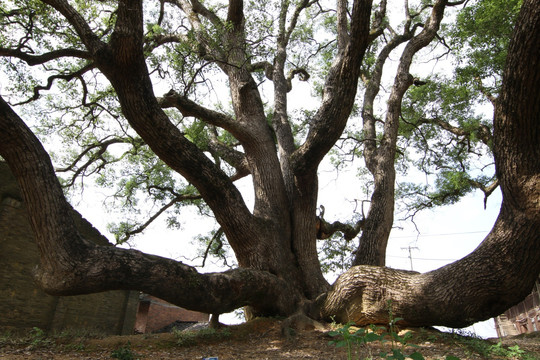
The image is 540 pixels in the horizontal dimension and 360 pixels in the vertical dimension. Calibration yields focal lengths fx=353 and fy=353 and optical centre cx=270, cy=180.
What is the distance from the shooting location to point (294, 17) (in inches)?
371

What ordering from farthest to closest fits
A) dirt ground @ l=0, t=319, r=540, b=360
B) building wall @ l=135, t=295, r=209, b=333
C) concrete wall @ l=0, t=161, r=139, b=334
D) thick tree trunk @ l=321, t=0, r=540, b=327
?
building wall @ l=135, t=295, r=209, b=333 → concrete wall @ l=0, t=161, r=139, b=334 → dirt ground @ l=0, t=319, r=540, b=360 → thick tree trunk @ l=321, t=0, r=540, b=327

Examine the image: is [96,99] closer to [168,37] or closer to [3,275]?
[168,37]

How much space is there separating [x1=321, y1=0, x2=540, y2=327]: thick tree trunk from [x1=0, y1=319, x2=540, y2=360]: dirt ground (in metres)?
0.40

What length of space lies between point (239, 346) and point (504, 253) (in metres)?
3.37

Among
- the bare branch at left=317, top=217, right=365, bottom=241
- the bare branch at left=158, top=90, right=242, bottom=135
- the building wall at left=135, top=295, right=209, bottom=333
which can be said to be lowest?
the building wall at left=135, top=295, right=209, bottom=333

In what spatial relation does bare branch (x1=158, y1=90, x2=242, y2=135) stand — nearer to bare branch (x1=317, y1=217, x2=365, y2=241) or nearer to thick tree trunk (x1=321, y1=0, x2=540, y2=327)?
bare branch (x1=317, y1=217, x2=365, y2=241)

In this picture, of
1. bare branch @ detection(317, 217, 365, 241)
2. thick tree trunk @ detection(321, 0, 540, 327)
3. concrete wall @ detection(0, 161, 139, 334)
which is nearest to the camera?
thick tree trunk @ detection(321, 0, 540, 327)

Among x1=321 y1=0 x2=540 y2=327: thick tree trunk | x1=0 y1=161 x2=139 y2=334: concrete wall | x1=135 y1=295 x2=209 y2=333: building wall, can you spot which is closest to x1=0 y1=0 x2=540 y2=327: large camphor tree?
x1=321 y1=0 x2=540 y2=327: thick tree trunk

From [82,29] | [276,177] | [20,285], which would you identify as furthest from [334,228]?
[20,285]

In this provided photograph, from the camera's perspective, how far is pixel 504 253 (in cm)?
398

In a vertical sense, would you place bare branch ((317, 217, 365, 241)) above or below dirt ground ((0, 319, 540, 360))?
above

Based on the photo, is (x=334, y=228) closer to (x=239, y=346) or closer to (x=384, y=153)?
(x=384, y=153)

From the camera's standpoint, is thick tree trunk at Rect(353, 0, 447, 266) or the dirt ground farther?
thick tree trunk at Rect(353, 0, 447, 266)

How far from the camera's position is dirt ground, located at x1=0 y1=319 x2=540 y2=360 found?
3.81m
